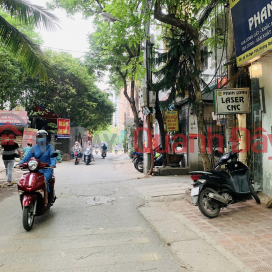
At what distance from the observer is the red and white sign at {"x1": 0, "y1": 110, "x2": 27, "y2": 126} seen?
17228 millimetres

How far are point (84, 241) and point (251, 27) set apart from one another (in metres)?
5.27

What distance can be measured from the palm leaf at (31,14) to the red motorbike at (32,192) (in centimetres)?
614

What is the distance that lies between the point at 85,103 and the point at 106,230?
19211mm

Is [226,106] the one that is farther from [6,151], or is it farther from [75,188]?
[6,151]

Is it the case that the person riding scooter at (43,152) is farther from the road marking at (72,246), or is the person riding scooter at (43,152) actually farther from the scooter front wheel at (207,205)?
the scooter front wheel at (207,205)

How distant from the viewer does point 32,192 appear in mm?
4391

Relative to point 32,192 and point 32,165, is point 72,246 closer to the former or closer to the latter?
point 32,192

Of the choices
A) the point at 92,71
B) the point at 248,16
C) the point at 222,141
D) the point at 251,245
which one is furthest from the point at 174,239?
the point at 92,71

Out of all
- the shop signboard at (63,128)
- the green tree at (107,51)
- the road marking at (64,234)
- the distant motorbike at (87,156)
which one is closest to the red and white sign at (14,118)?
the shop signboard at (63,128)

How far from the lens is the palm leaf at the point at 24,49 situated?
312 inches

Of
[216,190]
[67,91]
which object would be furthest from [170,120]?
[67,91]

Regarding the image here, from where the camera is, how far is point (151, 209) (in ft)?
18.6

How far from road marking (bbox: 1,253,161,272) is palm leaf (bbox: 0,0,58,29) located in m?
8.05

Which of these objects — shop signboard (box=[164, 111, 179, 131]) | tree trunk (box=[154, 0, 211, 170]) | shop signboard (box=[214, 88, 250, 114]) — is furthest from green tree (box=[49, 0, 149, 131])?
shop signboard (box=[214, 88, 250, 114])
